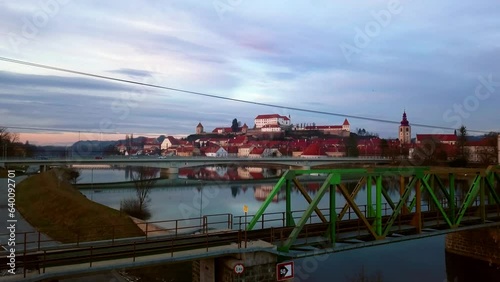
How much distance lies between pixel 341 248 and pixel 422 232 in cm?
444

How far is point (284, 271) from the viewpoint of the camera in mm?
12016

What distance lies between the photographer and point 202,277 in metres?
12.3

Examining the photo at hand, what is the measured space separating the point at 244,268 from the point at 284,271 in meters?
1.37

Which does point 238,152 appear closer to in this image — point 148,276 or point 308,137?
point 308,137

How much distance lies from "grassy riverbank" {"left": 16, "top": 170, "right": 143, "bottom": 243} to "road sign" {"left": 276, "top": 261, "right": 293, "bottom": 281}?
1163cm

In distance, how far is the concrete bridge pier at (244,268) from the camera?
37.3ft

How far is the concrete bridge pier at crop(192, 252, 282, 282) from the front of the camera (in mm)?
11384

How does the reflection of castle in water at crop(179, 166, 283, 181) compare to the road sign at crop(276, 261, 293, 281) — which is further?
the reflection of castle in water at crop(179, 166, 283, 181)

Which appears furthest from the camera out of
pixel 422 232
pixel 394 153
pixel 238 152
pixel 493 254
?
pixel 238 152

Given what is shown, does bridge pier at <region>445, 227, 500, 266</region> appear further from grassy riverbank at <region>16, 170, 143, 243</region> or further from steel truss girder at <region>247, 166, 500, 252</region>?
grassy riverbank at <region>16, 170, 143, 243</region>

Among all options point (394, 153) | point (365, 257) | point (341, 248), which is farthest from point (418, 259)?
point (394, 153)

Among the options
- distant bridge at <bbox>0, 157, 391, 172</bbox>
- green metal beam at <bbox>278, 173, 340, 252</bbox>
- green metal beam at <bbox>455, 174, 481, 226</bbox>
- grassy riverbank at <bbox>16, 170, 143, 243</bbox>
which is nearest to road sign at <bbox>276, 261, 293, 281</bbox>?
green metal beam at <bbox>278, 173, 340, 252</bbox>

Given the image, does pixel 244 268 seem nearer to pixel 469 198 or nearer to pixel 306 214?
pixel 306 214

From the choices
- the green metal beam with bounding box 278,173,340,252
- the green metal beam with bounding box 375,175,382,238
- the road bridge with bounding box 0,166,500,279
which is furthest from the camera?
the green metal beam with bounding box 375,175,382,238
